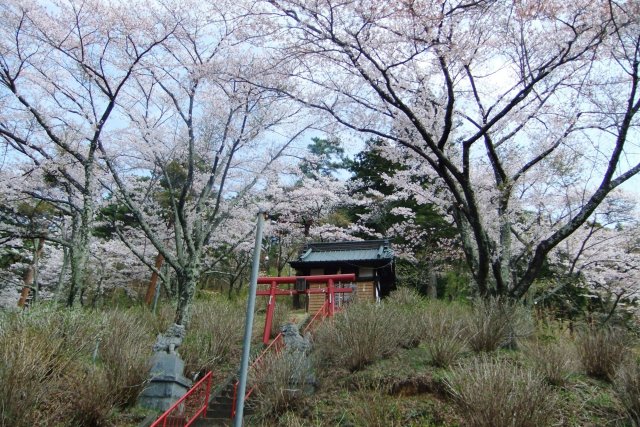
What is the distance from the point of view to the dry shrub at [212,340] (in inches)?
374

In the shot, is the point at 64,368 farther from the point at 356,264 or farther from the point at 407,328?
the point at 356,264

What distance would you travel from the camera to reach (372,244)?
768 inches

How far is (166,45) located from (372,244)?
1131 cm

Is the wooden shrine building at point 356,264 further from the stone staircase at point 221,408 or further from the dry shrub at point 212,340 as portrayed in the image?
the stone staircase at point 221,408

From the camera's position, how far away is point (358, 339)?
25.6 feet

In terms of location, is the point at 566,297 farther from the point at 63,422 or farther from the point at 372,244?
the point at 63,422

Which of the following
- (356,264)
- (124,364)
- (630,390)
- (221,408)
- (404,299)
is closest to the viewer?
Answer: (630,390)

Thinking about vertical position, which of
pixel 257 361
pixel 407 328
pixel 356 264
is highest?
pixel 356 264

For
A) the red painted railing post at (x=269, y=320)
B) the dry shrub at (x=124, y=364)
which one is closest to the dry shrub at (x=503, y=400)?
the dry shrub at (x=124, y=364)

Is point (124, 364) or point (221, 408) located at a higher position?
point (124, 364)

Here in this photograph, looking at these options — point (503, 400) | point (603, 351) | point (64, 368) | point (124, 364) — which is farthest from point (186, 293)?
point (603, 351)

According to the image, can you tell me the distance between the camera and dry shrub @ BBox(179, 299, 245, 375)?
949 centimetres

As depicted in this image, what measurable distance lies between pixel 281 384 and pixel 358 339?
5.15 ft

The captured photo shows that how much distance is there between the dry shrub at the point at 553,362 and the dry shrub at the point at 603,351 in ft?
0.70
